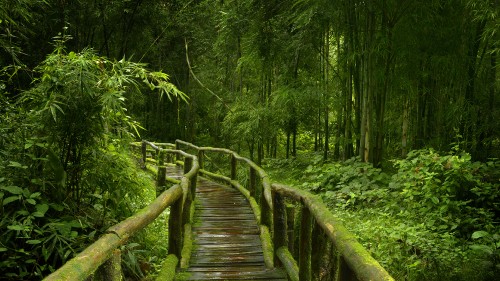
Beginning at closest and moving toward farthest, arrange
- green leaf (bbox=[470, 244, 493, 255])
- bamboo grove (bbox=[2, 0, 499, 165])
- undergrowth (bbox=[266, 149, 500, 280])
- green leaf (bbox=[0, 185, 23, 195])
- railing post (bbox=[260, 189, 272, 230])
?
1. green leaf (bbox=[0, 185, 23, 195])
2. green leaf (bbox=[470, 244, 493, 255])
3. undergrowth (bbox=[266, 149, 500, 280])
4. railing post (bbox=[260, 189, 272, 230])
5. bamboo grove (bbox=[2, 0, 499, 165])

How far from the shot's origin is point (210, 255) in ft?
15.3

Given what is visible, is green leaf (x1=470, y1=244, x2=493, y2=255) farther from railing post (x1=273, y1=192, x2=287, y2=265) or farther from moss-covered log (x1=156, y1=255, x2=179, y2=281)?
moss-covered log (x1=156, y1=255, x2=179, y2=281)

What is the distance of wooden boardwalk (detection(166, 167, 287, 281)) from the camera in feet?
13.1

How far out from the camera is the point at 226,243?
513 centimetres

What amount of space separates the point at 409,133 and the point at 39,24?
9122mm

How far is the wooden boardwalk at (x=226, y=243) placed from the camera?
4.00m

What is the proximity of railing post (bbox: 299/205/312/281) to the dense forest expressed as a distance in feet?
4.95

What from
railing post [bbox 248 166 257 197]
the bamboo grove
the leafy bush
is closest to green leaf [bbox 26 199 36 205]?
the leafy bush

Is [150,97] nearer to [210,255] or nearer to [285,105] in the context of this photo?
[285,105]

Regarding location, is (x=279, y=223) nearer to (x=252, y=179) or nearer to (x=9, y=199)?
(x=9, y=199)

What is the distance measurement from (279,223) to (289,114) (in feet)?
22.3

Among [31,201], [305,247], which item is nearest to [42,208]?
[31,201]

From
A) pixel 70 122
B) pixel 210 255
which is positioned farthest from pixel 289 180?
pixel 70 122

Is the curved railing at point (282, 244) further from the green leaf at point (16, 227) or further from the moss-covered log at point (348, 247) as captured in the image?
the green leaf at point (16, 227)
